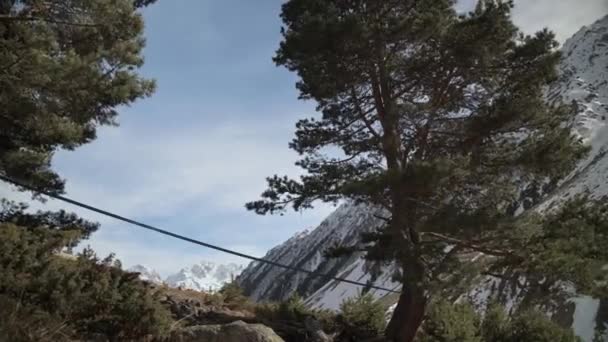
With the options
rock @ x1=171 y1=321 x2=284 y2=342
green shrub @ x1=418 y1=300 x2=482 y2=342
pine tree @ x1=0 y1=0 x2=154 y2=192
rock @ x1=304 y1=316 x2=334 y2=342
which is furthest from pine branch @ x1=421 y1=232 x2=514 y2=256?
pine tree @ x1=0 y1=0 x2=154 y2=192

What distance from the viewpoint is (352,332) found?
10438mm

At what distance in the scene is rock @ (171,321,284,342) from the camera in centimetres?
689

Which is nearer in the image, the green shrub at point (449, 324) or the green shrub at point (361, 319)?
the green shrub at point (449, 324)

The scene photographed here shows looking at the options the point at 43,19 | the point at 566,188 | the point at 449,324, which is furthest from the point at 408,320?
the point at 566,188

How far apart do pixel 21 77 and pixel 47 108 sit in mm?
1239

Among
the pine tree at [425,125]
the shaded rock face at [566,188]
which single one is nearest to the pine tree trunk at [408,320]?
the pine tree at [425,125]

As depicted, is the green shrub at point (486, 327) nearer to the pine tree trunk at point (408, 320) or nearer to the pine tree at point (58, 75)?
the pine tree trunk at point (408, 320)

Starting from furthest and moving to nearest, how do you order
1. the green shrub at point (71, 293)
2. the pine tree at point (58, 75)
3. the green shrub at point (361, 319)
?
1. the green shrub at point (361, 319)
2. the pine tree at point (58, 75)
3. the green shrub at point (71, 293)

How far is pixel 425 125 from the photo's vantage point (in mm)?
10852

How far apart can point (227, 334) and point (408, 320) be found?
181 inches

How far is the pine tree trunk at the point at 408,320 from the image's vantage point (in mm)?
10023

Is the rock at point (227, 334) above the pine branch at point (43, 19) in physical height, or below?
below

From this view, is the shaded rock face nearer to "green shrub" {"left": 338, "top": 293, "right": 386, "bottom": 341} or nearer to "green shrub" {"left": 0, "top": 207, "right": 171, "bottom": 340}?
"green shrub" {"left": 338, "top": 293, "right": 386, "bottom": 341}

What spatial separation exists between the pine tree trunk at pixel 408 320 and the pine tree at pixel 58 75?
7.06 m
